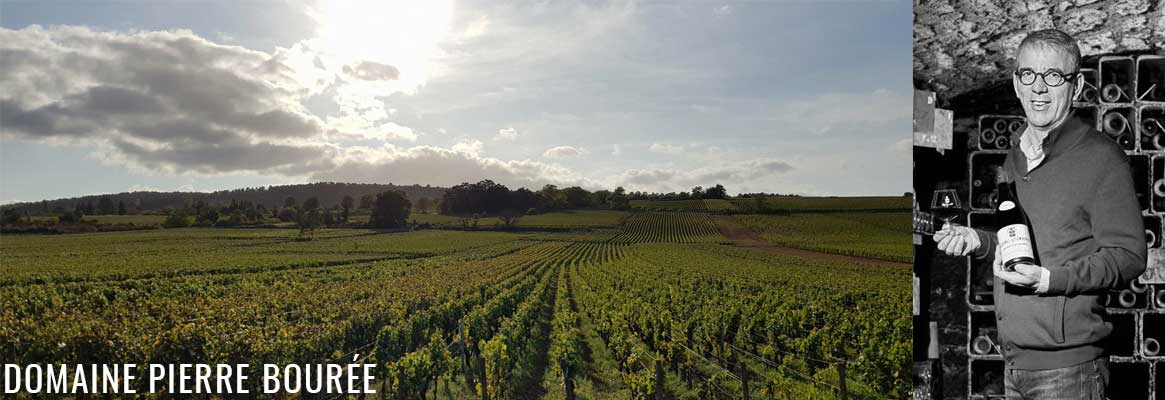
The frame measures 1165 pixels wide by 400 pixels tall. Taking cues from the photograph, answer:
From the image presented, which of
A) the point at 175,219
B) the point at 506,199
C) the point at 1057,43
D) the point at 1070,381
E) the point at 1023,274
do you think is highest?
the point at 1057,43

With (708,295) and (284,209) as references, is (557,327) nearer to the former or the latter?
(708,295)

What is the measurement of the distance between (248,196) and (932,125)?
17.9 feet

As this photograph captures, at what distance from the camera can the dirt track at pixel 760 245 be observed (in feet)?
18.1

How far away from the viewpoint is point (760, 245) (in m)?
5.63

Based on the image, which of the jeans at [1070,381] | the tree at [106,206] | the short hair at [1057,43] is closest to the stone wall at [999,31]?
the short hair at [1057,43]

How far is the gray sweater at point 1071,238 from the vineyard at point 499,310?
2.63 m

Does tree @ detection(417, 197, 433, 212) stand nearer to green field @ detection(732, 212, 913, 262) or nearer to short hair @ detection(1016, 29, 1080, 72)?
green field @ detection(732, 212, 913, 262)

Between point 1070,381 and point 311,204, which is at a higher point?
point 311,204

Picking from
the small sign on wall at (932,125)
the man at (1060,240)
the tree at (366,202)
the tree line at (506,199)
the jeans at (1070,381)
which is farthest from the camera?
the tree at (366,202)

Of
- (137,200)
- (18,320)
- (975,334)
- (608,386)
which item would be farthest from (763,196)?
(18,320)

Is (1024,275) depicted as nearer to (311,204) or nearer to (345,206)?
(345,206)

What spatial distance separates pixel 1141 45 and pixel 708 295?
3.55 m

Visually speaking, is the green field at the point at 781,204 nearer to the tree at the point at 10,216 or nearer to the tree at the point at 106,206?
the tree at the point at 106,206

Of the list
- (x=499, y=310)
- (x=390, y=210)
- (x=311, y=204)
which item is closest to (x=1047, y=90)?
(x=499, y=310)
